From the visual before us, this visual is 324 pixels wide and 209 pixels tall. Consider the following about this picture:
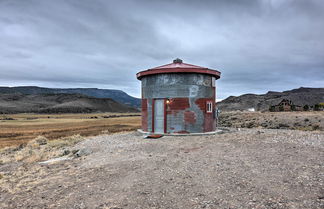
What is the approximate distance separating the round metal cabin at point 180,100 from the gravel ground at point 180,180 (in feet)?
14.5

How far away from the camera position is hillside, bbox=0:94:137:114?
105 m

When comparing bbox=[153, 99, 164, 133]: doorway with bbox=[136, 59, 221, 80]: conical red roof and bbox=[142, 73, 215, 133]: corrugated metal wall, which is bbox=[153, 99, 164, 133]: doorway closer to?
bbox=[142, 73, 215, 133]: corrugated metal wall

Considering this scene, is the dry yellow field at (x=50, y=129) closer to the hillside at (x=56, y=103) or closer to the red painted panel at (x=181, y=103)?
the red painted panel at (x=181, y=103)

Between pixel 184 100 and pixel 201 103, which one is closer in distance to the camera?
pixel 184 100

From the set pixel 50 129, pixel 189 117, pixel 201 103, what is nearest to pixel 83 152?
pixel 189 117

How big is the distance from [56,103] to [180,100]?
133m

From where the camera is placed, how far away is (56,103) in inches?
5172

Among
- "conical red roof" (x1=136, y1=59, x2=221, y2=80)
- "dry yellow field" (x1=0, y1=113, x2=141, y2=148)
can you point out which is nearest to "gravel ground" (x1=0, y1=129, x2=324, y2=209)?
"conical red roof" (x1=136, y1=59, x2=221, y2=80)

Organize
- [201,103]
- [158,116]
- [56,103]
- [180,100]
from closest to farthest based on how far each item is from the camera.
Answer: [180,100] → [201,103] → [158,116] → [56,103]

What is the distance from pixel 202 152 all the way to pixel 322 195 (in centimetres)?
444

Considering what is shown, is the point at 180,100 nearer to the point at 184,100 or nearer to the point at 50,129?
the point at 184,100

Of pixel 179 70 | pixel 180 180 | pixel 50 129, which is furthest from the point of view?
pixel 50 129

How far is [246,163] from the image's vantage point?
702 cm

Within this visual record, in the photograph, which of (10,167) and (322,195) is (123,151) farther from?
(322,195)
